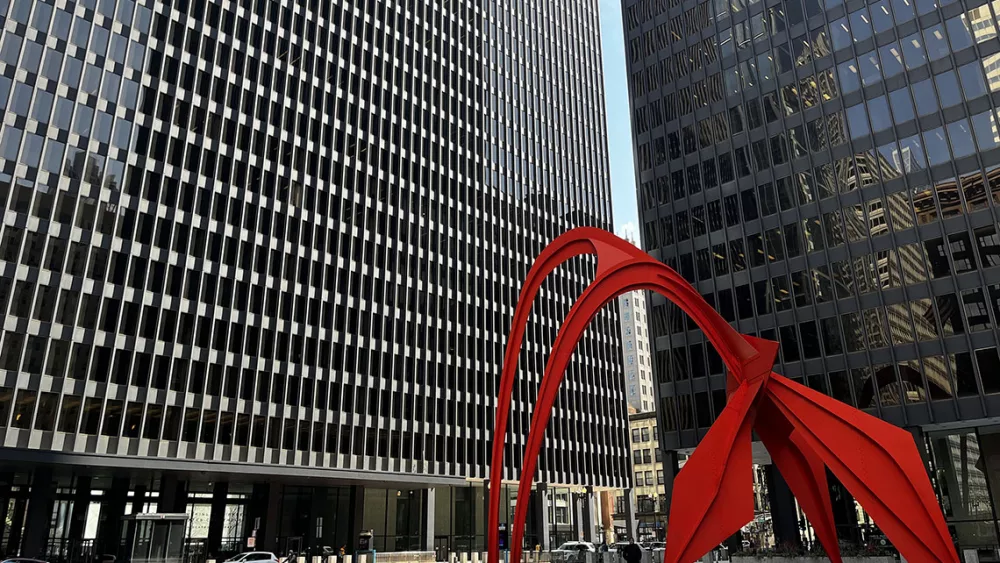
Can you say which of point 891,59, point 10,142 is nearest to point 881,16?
point 891,59

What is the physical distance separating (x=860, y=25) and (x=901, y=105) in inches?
238

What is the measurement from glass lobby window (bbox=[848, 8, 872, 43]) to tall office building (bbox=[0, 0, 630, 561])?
41.8 meters

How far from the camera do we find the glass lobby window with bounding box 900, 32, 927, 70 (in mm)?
39219

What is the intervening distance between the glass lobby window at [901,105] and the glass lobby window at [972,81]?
257cm

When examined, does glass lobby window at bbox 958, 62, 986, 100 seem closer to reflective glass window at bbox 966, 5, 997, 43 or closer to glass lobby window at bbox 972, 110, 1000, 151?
glass lobby window at bbox 972, 110, 1000, 151

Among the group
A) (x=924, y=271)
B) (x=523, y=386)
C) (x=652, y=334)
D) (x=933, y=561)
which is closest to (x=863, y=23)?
(x=924, y=271)

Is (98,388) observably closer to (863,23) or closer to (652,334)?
(652,334)

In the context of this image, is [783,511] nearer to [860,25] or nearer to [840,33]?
[840,33]

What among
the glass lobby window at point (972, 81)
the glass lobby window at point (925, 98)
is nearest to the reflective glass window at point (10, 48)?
the glass lobby window at point (925, 98)

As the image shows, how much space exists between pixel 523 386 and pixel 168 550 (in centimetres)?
4309

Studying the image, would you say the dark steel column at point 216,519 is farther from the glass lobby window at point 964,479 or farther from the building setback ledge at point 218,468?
the glass lobby window at point 964,479

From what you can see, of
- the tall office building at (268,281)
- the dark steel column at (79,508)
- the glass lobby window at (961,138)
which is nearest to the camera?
the glass lobby window at (961,138)

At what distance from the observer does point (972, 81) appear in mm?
37094

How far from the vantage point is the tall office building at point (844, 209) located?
1412 inches
